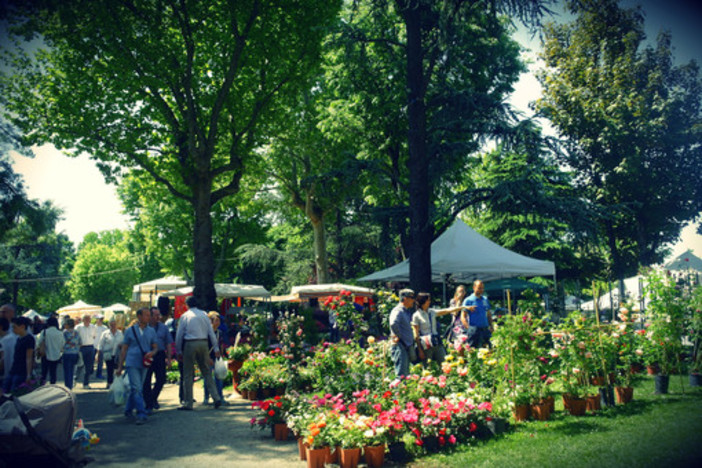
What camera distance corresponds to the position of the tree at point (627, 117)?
19688 mm

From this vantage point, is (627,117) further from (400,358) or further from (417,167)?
(400,358)

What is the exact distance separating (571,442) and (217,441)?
13.9 feet

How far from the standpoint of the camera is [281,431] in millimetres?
6547

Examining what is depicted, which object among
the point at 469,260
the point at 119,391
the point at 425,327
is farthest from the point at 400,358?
the point at 469,260

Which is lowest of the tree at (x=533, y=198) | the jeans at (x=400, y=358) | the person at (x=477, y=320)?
the jeans at (x=400, y=358)

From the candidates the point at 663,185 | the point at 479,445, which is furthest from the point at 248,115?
the point at 663,185

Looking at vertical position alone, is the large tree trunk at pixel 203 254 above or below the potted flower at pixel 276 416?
above

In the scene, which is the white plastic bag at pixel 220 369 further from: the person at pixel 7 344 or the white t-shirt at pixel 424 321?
the white t-shirt at pixel 424 321

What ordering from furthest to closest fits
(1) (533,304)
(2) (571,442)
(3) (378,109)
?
1. (3) (378,109)
2. (1) (533,304)
3. (2) (571,442)

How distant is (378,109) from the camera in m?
18.7

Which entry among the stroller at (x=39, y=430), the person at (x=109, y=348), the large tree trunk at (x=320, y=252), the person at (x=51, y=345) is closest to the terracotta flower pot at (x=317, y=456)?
the stroller at (x=39, y=430)

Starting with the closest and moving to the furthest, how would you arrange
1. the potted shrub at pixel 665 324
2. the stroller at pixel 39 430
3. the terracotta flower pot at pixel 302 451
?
the stroller at pixel 39 430, the terracotta flower pot at pixel 302 451, the potted shrub at pixel 665 324

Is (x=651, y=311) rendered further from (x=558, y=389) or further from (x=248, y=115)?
(x=248, y=115)

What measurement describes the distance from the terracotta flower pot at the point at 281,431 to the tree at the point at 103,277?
5680 cm
